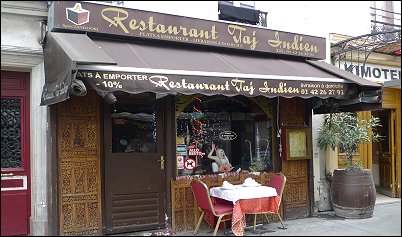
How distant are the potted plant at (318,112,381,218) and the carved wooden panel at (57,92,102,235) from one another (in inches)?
167

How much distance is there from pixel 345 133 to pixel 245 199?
2753mm

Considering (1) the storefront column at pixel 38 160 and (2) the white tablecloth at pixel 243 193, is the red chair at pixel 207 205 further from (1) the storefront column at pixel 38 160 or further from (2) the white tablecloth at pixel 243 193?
(1) the storefront column at pixel 38 160

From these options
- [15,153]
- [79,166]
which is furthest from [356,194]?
[15,153]

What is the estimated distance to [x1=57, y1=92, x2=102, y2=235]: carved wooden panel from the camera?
19.2 feet

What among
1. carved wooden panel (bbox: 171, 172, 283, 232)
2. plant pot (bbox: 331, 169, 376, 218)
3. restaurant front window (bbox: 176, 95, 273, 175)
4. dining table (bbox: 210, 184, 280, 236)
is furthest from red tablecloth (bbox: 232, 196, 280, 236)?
plant pot (bbox: 331, 169, 376, 218)

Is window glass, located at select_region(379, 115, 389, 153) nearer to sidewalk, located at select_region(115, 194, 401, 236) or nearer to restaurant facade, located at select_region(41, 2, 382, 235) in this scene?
sidewalk, located at select_region(115, 194, 401, 236)

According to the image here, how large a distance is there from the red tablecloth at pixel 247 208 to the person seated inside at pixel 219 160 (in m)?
1.09

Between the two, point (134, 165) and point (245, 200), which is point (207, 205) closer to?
point (245, 200)

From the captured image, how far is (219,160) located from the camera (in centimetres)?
720

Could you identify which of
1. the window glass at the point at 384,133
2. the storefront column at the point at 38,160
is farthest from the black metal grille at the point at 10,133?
the window glass at the point at 384,133

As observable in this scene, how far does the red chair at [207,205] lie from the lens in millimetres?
5984

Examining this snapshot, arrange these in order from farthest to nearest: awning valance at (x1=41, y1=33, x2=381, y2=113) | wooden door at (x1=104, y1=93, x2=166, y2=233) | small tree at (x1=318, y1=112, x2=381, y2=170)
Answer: small tree at (x1=318, y1=112, x2=381, y2=170) < wooden door at (x1=104, y1=93, x2=166, y2=233) < awning valance at (x1=41, y1=33, x2=381, y2=113)

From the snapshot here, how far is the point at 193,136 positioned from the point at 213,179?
30.8 inches

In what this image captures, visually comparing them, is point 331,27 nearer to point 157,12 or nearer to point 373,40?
point 373,40
